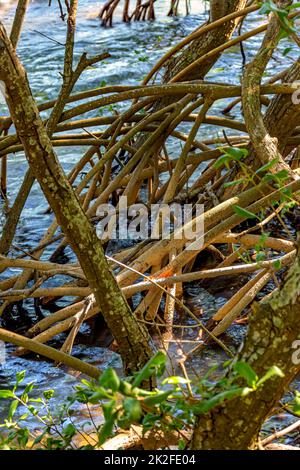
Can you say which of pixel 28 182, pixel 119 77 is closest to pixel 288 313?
pixel 28 182

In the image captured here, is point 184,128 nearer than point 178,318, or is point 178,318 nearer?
point 178,318

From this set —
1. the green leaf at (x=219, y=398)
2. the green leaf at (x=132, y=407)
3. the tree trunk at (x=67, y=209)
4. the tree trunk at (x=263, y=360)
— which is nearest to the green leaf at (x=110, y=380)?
the green leaf at (x=132, y=407)

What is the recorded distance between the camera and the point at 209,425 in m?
1.87

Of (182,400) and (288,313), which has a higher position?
(288,313)

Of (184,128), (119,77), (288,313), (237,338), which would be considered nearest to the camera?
(288,313)

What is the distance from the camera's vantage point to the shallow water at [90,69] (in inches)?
135

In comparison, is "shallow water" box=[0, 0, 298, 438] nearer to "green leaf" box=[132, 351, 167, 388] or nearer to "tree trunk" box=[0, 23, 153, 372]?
"tree trunk" box=[0, 23, 153, 372]

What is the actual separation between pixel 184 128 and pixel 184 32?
2948mm

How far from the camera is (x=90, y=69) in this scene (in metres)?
7.39

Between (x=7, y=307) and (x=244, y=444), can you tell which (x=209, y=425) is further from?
(x=7, y=307)

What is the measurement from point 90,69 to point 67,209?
546cm

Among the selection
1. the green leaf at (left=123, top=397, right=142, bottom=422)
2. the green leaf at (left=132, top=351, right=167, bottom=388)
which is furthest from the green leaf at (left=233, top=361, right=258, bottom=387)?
the green leaf at (left=123, top=397, right=142, bottom=422)
